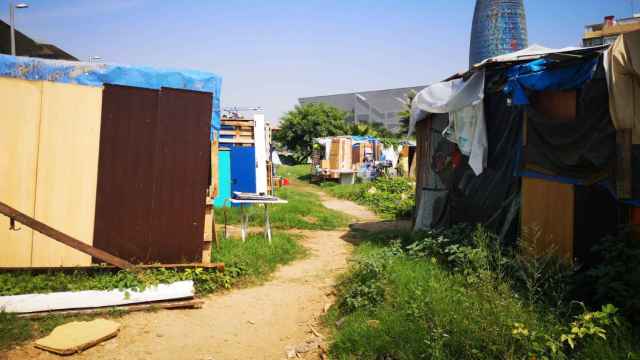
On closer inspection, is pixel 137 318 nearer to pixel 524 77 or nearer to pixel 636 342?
pixel 636 342

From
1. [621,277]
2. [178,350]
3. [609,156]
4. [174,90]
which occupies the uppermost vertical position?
[174,90]

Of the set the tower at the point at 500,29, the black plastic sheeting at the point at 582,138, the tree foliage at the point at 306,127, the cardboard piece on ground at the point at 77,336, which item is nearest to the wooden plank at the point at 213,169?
the cardboard piece on ground at the point at 77,336

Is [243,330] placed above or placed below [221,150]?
below

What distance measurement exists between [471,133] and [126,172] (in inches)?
204

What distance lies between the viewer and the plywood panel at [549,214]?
4.96 meters

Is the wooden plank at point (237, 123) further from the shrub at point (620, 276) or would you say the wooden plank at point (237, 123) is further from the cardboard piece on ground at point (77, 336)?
the shrub at point (620, 276)

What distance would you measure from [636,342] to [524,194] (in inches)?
110

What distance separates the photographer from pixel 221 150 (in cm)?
1120

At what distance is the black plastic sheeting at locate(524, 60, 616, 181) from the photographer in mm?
4480

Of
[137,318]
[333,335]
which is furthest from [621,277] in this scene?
[137,318]

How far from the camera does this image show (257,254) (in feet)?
22.6

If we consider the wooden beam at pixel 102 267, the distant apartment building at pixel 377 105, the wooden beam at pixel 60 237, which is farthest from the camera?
the distant apartment building at pixel 377 105

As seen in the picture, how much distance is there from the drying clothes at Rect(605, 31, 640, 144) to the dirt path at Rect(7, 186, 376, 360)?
3664 millimetres

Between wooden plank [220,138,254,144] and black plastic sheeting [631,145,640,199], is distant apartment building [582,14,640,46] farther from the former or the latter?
wooden plank [220,138,254,144]
